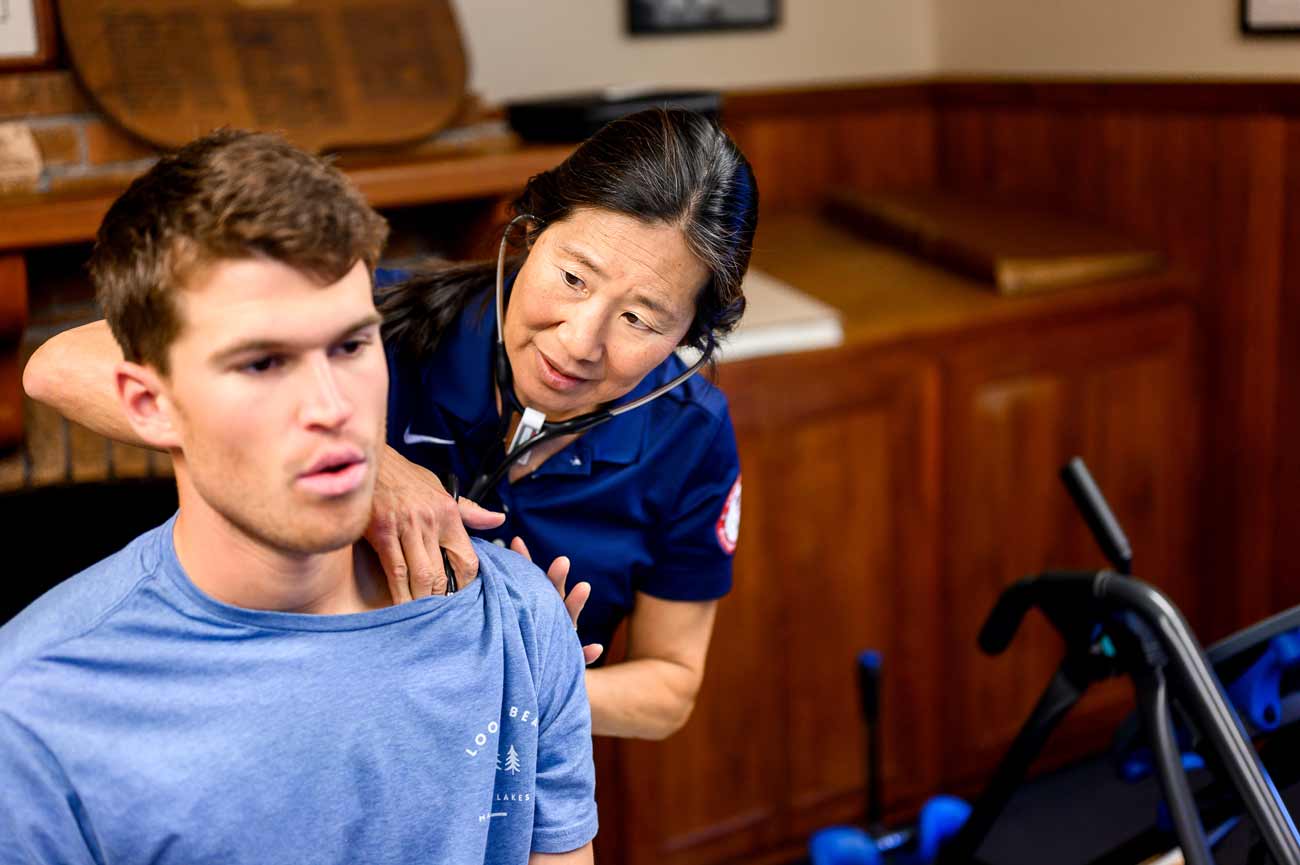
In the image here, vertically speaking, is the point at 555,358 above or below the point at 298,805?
above

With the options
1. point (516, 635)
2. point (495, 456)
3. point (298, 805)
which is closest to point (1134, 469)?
point (495, 456)

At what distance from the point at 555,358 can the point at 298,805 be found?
0.47 meters

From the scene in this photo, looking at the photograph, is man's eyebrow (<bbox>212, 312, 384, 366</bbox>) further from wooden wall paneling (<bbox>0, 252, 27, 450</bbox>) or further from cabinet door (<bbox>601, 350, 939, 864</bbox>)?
cabinet door (<bbox>601, 350, 939, 864</bbox>)

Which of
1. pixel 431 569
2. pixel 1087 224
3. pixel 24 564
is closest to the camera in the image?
pixel 431 569

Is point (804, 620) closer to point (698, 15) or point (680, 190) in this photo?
point (698, 15)

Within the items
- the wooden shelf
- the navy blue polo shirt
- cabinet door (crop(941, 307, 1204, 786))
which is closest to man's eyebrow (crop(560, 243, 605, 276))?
the navy blue polo shirt

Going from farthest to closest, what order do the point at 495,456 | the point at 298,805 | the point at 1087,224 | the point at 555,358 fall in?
the point at 1087,224
the point at 495,456
the point at 555,358
the point at 298,805

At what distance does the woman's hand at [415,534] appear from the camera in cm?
109

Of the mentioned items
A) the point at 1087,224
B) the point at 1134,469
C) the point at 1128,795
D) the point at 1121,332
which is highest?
the point at 1087,224

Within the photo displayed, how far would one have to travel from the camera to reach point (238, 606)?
997 mm

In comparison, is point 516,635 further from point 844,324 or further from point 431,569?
point 844,324

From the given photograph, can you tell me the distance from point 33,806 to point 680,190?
0.74 m

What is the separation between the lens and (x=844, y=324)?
2.60m

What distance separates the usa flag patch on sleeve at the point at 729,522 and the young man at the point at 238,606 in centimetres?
53
